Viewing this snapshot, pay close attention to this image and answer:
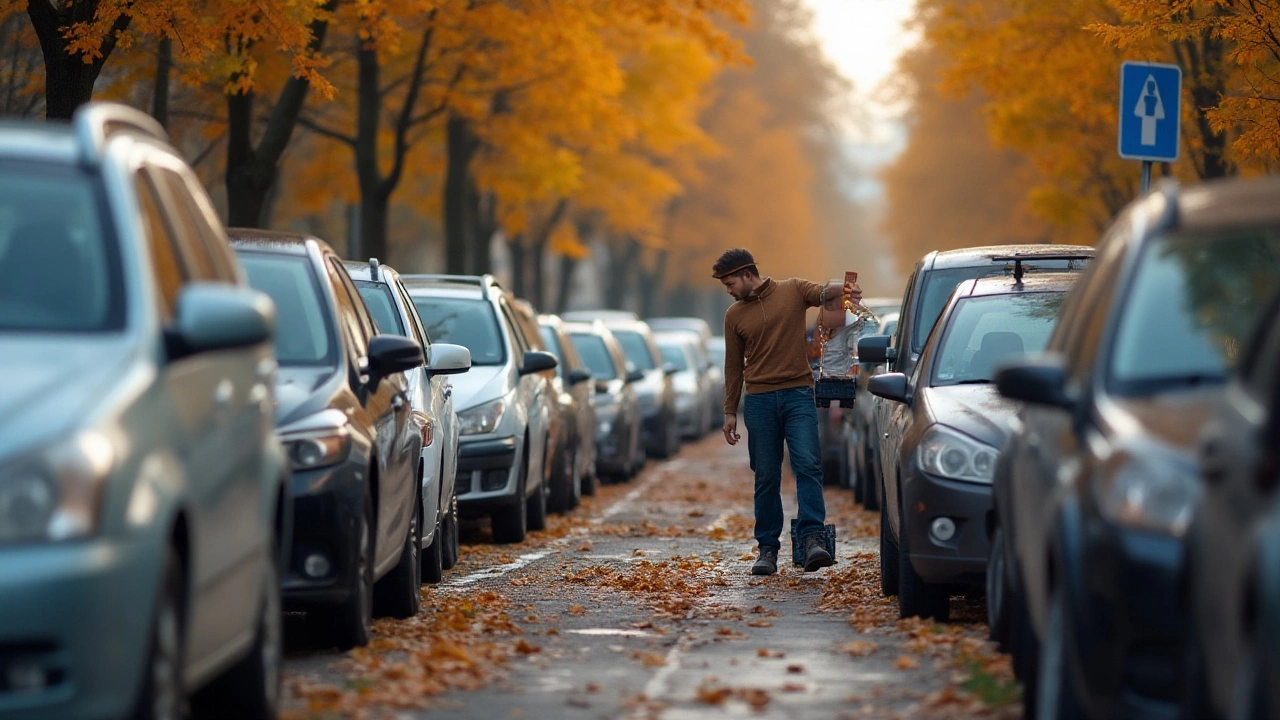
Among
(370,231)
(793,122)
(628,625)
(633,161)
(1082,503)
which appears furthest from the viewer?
(793,122)

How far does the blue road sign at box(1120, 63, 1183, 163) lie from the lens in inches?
Answer: 554

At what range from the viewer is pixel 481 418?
16.0 m

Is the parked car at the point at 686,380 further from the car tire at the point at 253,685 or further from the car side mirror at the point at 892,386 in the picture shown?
the car tire at the point at 253,685

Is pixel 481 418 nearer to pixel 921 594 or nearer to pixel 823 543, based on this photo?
pixel 823 543

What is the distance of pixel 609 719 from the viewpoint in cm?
763

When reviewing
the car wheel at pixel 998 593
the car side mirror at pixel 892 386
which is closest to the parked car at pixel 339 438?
the car side mirror at pixel 892 386

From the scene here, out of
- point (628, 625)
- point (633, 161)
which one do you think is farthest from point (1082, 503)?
point (633, 161)

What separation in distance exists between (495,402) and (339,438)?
7158 millimetres

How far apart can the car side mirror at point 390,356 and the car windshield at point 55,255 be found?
3629 mm

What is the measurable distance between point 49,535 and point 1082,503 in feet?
9.10

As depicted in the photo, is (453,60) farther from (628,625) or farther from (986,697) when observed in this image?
(986,697)

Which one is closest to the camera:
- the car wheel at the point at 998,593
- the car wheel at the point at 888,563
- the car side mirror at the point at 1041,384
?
the car side mirror at the point at 1041,384

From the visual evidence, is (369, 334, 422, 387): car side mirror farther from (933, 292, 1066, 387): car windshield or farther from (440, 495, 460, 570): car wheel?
(440, 495, 460, 570): car wheel

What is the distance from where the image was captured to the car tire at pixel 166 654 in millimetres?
5555
